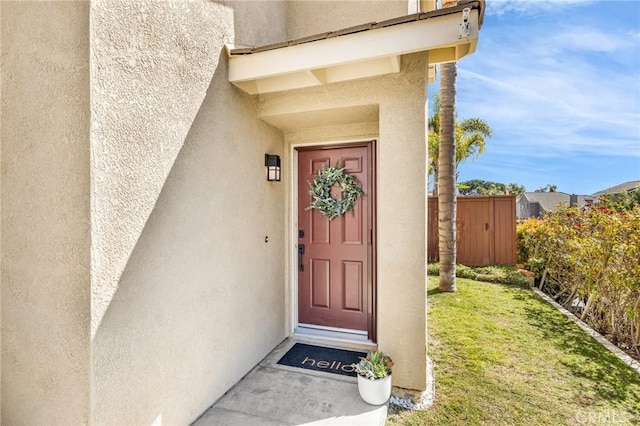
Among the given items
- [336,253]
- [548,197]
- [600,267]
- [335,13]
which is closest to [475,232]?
[600,267]

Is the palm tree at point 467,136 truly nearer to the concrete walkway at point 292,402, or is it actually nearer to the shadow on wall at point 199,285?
the shadow on wall at point 199,285

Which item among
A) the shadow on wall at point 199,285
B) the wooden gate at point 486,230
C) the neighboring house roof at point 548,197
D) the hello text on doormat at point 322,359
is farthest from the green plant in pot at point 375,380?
the neighboring house roof at point 548,197

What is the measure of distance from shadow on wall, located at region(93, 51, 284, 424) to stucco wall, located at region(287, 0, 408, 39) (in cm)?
201

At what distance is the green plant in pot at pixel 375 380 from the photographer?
138 inches

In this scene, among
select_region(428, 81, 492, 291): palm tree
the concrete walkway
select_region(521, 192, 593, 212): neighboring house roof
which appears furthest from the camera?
select_region(521, 192, 593, 212): neighboring house roof

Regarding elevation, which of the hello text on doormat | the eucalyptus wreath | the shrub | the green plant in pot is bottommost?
the hello text on doormat

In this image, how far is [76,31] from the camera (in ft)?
7.56

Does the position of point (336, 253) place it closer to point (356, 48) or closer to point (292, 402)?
point (292, 402)

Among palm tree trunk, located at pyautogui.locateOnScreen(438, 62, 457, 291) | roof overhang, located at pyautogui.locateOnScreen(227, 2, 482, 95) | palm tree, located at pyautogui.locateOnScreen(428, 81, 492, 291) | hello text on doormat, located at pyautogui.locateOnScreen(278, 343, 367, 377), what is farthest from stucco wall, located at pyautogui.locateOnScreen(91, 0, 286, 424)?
palm tree trunk, located at pyautogui.locateOnScreen(438, 62, 457, 291)

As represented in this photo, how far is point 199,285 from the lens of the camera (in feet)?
11.1

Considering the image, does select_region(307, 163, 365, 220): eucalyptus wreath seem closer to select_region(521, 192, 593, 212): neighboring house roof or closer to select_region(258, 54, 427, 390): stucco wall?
select_region(258, 54, 427, 390): stucco wall

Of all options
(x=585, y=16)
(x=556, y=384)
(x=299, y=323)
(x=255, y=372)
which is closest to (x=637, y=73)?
(x=585, y=16)

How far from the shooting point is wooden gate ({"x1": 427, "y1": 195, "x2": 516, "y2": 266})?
10.5 metres

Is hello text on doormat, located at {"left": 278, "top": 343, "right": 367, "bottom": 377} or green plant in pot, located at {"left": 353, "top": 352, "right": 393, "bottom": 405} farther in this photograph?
hello text on doormat, located at {"left": 278, "top": 343, "right": 367, "bottom": 377}
